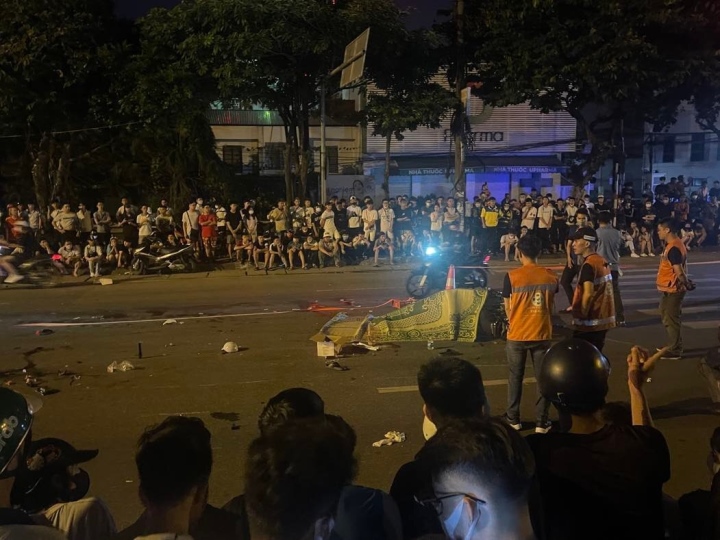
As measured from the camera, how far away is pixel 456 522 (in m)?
2.04

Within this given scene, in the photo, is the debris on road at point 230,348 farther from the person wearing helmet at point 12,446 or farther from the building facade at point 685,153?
the building facade at point 685,153

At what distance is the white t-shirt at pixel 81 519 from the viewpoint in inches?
99.0

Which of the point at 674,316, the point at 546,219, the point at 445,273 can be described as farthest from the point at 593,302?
the point at 546,219

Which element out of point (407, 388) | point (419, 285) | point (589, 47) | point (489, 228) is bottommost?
point (407, 388)

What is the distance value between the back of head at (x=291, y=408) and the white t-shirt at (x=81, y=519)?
2.23 feet

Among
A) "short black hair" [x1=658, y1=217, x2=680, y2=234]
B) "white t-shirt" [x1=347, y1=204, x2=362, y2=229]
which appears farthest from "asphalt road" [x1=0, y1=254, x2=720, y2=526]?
"white t-shirt" [x1=347, y1=204, x2=362, y2=229]

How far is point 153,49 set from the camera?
70.5 ft

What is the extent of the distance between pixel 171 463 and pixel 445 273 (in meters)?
10.2

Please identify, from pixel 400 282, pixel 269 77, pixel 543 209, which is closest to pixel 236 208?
pixel 269 77

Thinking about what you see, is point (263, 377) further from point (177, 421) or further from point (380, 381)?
point (177, 421)

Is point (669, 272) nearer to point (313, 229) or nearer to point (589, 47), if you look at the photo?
point (313, 229)

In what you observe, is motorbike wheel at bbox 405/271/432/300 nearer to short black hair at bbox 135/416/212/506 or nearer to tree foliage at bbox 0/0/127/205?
short black hair at bbox 135/416/212/506

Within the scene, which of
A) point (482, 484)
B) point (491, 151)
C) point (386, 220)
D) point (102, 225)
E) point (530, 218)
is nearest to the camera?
point (482, 484)

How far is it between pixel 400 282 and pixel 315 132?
21.2 meters
